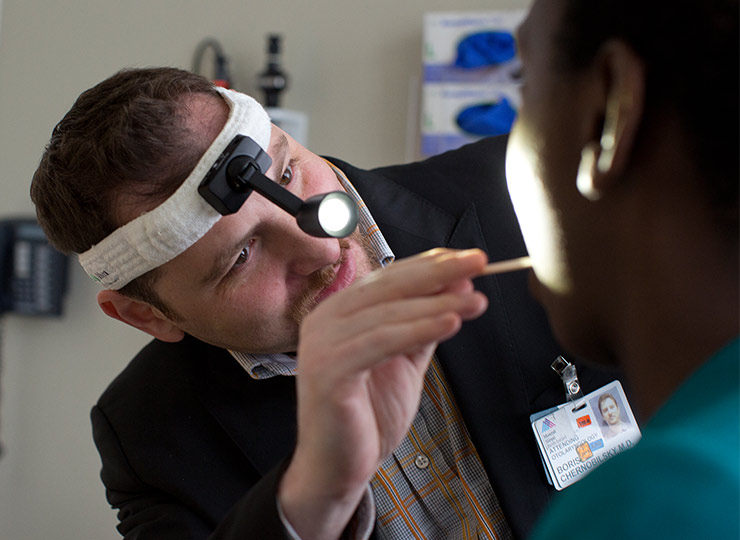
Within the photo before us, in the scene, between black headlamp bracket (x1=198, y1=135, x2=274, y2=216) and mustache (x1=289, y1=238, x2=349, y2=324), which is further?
mustache (x1=289, y1=238, x2=349, y2=324)

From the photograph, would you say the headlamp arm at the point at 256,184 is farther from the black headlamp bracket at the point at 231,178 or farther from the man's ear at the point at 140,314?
the man's ear at the point at 140,314

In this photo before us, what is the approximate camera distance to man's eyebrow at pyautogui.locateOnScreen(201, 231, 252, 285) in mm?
1109

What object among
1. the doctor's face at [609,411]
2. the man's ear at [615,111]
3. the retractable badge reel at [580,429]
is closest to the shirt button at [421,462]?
the retractable badge reel at [580,429]

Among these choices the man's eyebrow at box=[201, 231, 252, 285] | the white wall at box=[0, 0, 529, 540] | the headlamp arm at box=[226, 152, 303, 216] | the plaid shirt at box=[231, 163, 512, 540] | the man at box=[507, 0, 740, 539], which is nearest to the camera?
the man at box=[507, 0, 740, 539]

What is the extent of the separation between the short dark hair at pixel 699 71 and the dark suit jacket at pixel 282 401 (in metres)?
0.80

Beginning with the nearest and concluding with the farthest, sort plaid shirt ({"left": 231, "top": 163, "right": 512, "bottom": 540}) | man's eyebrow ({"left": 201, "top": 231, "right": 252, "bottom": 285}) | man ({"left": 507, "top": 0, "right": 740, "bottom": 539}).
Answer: man ({"left": 507, "top": 0, "right": 740, "bottom": 539}), man's eyebrow ({"left": 201, "top": 231, "right": 252, "bottom": 285}), plaid shirt ({"left": 231, "top": 163, "right": 512, "bottom": 540})

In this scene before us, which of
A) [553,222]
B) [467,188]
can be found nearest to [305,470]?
[553,222]

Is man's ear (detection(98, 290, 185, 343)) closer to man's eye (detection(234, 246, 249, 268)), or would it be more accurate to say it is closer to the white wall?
man's eye (detection(234, 246, 249, 268))

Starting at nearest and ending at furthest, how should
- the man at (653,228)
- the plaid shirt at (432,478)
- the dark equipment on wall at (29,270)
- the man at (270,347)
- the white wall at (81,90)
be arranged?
1. the man at (653,228)
2. the man at (270,347)
3. the plaid shirt at (432,478)
4. the white wall at (81,90)
5. the dark equipment on wall at (29,270)

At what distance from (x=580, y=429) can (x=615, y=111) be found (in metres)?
0.82

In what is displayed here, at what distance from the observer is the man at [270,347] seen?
858 mm

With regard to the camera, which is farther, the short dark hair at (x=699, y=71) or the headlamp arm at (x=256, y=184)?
the headlamp arm at (x=256, y=184)

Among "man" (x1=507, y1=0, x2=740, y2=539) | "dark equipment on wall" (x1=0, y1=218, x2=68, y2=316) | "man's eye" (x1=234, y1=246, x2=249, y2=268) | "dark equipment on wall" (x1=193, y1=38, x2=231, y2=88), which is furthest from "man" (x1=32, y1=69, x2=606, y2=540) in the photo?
"dark equipment on wall" (x1=0, y1=218, x2=68, y2=316)

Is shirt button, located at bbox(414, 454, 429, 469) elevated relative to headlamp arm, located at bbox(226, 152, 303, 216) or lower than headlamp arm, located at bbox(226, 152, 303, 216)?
lower
